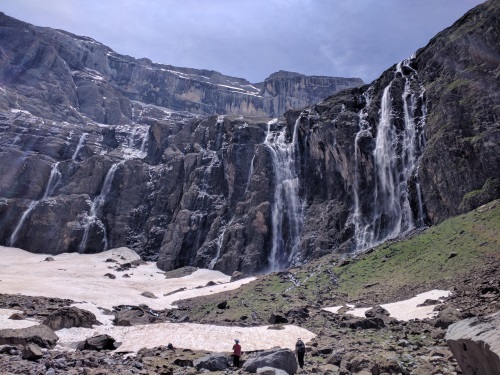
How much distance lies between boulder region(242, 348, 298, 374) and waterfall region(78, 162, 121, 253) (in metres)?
78.0

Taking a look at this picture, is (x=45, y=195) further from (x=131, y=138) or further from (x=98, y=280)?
(x=98, y=280)

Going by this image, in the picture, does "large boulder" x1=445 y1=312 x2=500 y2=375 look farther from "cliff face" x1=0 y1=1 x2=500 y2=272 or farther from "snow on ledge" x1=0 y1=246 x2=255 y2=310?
"snow on ledge" x1=0 y1=246 x2=255 y2=310

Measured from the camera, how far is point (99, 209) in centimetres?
9238

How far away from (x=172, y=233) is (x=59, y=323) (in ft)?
187

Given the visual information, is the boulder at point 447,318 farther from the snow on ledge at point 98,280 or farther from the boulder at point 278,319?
the snow on ledge at point 98,280

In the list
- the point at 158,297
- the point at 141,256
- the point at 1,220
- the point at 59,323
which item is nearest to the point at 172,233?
the point at 141,256

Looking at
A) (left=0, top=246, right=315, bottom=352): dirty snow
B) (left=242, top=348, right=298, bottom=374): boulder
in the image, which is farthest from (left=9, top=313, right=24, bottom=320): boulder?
(left=242, top=348, right=298, bottom=374): boulder

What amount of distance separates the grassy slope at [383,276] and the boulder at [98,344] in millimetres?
12903

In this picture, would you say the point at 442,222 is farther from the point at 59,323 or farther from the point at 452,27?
the point at 59,323

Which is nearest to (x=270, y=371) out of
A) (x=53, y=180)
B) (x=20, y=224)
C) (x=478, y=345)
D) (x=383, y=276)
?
(x=478, y=345)

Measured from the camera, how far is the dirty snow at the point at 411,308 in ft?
88.5

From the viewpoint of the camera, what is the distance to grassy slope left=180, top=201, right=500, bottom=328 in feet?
114

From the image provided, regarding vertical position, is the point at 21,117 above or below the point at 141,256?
above

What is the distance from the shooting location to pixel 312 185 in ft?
245
